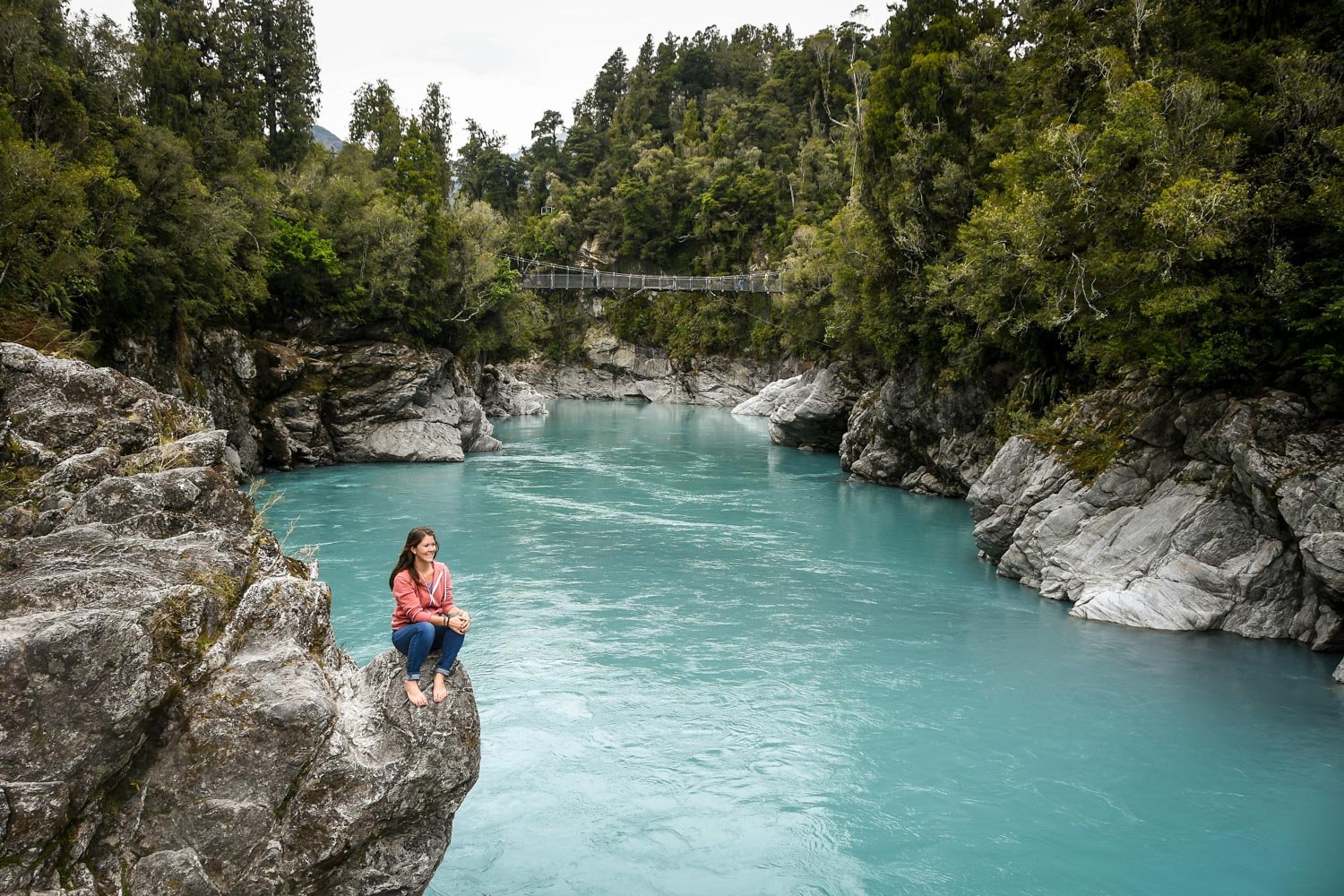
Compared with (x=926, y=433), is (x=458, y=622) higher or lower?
lower

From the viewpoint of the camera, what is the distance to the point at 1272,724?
11.1 m

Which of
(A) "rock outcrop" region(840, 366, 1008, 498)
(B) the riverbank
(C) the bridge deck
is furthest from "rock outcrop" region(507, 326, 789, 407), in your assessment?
(B) the riverbank

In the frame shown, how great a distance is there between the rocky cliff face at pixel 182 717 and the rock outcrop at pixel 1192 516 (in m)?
12.6

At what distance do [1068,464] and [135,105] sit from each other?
93.9 feet

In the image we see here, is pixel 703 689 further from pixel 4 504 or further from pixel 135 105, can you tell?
pixel 135 105

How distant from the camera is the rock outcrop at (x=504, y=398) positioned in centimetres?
5634

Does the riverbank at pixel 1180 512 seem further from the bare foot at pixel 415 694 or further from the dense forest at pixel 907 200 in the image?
the bare foot at pixel 415 694

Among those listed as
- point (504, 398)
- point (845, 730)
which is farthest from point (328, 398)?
point (845, 730)

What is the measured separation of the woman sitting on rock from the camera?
5.73 m

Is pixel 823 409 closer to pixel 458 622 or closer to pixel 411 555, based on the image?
pixel 411 555

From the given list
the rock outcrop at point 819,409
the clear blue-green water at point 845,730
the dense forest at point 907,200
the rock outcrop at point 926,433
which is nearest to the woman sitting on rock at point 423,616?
the clear blue-green water at point 845,730

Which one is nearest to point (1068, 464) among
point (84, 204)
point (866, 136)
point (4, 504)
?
point (866, 136)

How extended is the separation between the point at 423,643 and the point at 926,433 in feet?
83.6

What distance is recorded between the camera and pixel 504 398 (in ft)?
192
